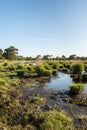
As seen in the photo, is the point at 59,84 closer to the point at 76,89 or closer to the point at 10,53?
the point at 76,89

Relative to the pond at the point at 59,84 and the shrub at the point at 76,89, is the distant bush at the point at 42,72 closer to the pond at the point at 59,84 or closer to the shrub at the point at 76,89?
the pond at the point at 59,84

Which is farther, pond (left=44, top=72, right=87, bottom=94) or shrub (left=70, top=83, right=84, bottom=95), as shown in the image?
pond (left=44, top=72, right=87, bottom=94)

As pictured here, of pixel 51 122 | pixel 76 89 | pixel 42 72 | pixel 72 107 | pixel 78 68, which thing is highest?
pixel 78 68

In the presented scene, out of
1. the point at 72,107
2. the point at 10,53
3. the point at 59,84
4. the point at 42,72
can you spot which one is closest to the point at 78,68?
the point at 42,72

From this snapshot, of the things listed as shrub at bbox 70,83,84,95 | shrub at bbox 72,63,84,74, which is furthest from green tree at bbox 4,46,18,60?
shrub at bbox 70,83,84,95

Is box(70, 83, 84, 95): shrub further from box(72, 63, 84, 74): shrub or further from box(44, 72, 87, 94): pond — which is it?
box(72, 63, 84, 74): shrub

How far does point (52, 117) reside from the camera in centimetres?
879

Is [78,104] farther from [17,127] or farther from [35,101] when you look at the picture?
[17,127]

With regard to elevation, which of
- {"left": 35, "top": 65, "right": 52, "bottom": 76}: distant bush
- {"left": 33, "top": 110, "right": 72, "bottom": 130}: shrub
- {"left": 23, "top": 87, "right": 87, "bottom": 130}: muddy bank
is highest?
{"left": 35, "top": 65, "right": 52, "bottom": 76}: distant bush

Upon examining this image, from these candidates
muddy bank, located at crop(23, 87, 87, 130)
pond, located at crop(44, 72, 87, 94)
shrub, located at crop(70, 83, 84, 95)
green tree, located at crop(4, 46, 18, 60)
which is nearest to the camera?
muddy bank, located at crop(23, 87, 87, 130)

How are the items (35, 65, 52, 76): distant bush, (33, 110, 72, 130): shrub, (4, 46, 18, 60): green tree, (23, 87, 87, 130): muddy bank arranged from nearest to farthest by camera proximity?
(33, 110, 72, 130): shrub, (23, 87, 87, 130): muddy bank, (35, 65, 52, 76): distant bush, (4, 46, 18, 60): green tree

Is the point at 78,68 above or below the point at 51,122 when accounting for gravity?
above

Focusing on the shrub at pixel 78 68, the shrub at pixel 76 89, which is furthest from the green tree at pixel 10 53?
the shrub at pixel 76 89

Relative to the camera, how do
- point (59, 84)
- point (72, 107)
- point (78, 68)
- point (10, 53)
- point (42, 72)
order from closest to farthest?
point (72, 107) < point (59, 84) < point (42, 72) < point (78, 68) < point (10, 53)
